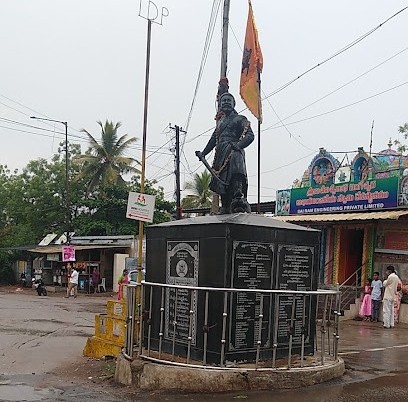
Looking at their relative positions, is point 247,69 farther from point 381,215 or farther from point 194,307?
point 381,215

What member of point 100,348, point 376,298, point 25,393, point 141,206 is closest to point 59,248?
point 376,298

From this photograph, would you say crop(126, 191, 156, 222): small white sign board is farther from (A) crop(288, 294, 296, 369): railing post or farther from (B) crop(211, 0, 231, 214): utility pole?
(B) crop(211, 0, 231, 214): utility pole

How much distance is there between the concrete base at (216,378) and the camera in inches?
246

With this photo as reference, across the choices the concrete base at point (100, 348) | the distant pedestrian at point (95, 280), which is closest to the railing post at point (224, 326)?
the concrete base at point (100, 348)

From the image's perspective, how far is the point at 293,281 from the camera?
23.7 ft

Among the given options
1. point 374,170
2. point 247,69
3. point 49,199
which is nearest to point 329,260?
point 374,170

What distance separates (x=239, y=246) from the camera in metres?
6.75

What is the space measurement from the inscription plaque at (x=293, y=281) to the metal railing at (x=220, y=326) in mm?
12

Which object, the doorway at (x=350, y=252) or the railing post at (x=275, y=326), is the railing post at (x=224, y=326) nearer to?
the railing post at (x=275, y=326)

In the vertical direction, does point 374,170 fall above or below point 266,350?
above

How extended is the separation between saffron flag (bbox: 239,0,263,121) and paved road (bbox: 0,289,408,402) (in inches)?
186

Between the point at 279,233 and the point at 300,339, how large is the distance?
1315 mm

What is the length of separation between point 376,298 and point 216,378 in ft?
38.5

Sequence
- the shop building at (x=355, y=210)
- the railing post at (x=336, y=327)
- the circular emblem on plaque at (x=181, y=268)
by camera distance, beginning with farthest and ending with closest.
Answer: the shop building at (x=355, y=210)
the railing post at (x=336, y=327)
the circular emblem on plaque at (x=181, y=268)
